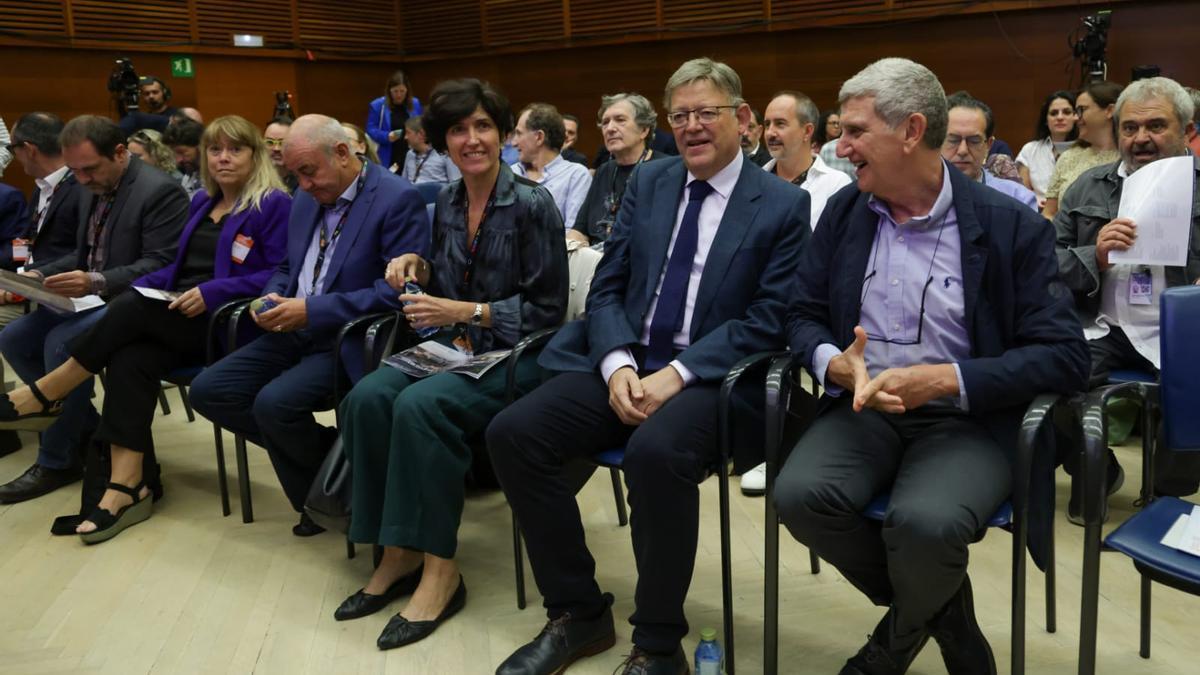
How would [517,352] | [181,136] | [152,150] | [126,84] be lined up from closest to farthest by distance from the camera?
[517,352] < [152,150] < [181,136] < [126,84]

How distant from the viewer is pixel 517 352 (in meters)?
2.45

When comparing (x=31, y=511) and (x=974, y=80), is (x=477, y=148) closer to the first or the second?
(x=31, y=511)

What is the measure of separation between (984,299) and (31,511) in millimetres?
3158

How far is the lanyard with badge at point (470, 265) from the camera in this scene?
2656mm

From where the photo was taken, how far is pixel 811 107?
12.5 feet

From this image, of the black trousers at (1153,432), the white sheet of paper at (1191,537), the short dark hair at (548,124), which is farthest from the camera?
the short dark hair at (548,124)

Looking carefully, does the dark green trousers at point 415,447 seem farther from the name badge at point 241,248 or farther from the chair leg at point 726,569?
the name badge at point 241,248

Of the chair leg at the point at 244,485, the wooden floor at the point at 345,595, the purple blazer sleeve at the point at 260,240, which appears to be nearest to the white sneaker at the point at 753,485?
the wooden floor at the point at 345,595

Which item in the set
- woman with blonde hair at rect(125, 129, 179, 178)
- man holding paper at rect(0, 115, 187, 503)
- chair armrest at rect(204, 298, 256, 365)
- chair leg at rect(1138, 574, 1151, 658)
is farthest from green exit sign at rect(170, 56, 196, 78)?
chair leg at rect(1138, 574, 1151, 658)

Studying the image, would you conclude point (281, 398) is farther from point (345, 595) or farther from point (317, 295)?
point (345, 595)

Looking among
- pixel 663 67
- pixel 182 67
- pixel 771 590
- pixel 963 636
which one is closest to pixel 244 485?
pixel 771 590

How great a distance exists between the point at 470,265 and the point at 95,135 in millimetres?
1750

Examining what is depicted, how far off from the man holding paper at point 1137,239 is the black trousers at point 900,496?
95 centimetres

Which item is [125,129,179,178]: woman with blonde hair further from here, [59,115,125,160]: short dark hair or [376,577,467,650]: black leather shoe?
[376,577,467,650]: black leather shoe
